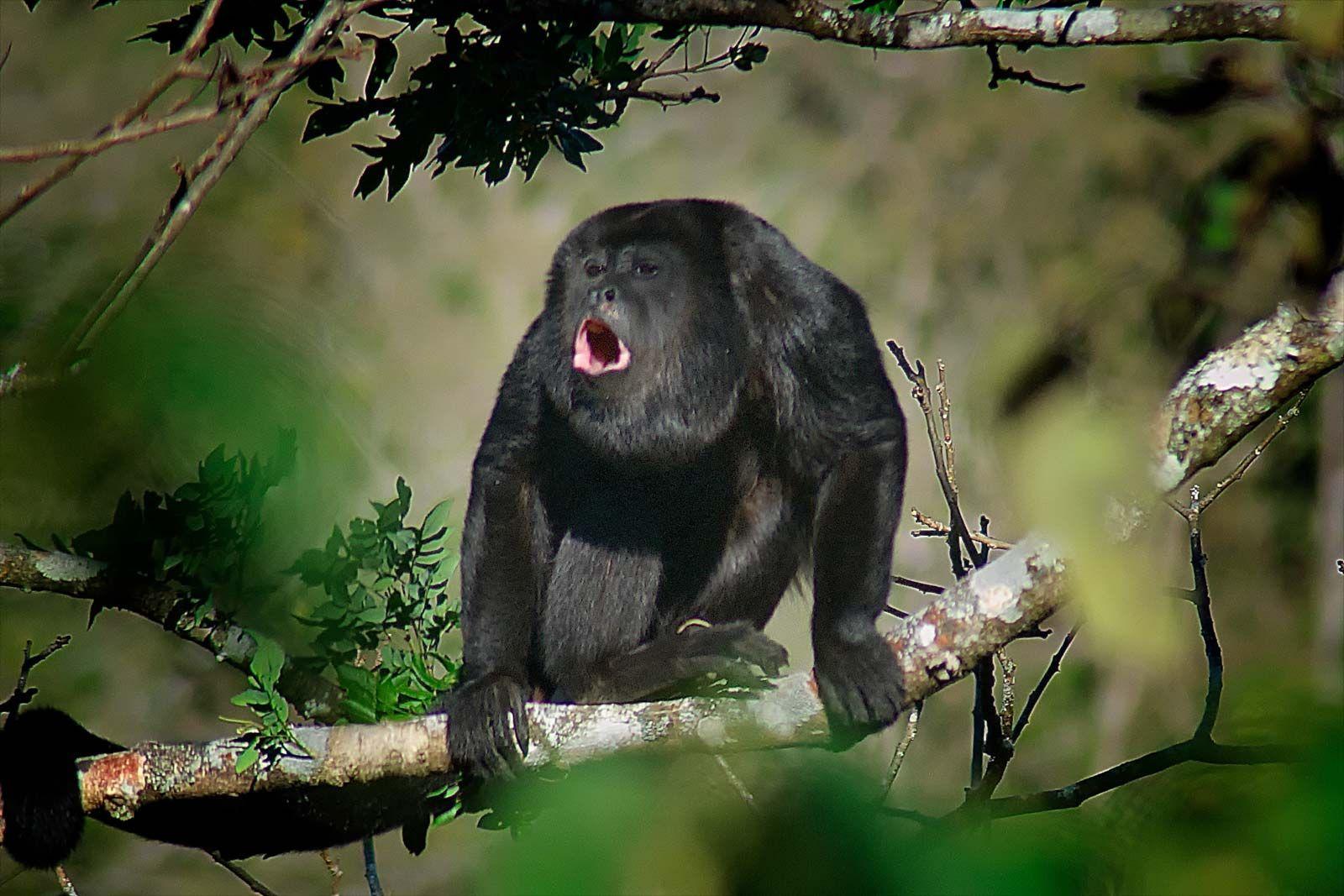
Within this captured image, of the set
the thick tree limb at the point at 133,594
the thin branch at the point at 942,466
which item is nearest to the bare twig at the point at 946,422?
the thin branch at the point at 942,466

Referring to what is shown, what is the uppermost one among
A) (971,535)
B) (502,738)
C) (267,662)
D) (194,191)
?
(194,191)

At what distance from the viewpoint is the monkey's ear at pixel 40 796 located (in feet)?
6.76

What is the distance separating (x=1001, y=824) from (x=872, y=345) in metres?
2.20

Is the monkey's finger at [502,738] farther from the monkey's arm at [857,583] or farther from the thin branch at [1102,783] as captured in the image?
the thin branch at [1102,783]

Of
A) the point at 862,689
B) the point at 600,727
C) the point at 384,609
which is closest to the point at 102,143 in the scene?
the point at 600,727

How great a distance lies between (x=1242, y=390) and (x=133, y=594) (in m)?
1.71

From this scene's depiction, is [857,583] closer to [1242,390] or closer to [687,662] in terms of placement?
[687,662]

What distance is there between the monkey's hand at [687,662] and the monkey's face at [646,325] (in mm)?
545

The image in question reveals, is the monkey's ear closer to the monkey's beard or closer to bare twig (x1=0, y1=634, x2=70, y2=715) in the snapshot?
bare twig (x1=0, y1=634, x2=70, y2=715)

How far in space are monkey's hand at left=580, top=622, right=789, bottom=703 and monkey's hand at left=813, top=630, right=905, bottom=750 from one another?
0.40 meters

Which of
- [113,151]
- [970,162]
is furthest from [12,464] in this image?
[970,162]

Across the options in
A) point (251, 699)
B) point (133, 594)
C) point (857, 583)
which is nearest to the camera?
point (251, 699)

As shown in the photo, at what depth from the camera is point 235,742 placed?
2004 mm

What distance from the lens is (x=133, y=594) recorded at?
6.98 ft
